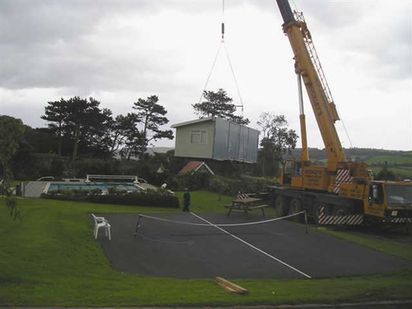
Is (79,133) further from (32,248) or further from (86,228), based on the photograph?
(32,248)

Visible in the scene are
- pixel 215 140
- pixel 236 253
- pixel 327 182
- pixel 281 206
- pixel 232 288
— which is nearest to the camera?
pixel 232 288

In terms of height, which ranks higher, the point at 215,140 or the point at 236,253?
the point at 215,140

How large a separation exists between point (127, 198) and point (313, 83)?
12.9m

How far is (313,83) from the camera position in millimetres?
25688

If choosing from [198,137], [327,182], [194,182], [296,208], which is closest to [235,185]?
[194,182]

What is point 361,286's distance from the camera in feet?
37.4

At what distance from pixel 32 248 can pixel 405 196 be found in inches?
602

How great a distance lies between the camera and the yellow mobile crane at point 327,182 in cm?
2220

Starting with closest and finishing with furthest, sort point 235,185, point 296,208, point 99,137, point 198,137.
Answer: point 296,208
point 235,185
point 198,137
point 99,137

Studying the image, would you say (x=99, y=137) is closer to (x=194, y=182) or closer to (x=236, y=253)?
(x=194, y=182)

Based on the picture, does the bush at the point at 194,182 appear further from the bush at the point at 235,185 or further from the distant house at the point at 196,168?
the bush at the point at 235,185

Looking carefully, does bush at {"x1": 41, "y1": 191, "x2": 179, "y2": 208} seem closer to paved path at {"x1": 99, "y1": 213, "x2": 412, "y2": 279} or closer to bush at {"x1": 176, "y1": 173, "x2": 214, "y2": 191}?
paved path at {"x1": 99, "y1": 213, "x2": 412, "y2": 279}

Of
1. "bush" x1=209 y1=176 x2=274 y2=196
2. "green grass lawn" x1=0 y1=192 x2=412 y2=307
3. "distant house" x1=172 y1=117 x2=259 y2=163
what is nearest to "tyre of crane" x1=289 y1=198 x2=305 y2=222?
"bush" x1=209 y1=176 x2=274 y2=196

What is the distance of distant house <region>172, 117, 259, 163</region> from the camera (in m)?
48.4
